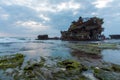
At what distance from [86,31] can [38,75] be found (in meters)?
72.8

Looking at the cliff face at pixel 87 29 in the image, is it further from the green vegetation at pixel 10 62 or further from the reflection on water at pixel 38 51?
the green vegetation at pixel 10 62

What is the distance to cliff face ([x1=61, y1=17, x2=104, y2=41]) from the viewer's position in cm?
8112

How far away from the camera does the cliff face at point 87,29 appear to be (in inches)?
3194

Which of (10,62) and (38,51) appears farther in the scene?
(38,51)

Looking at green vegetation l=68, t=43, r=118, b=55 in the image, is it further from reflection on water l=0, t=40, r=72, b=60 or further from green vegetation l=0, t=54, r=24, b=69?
green vegetation l=0, t=54, r=24, b=69

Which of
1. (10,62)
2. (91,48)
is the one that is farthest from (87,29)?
(10,62)

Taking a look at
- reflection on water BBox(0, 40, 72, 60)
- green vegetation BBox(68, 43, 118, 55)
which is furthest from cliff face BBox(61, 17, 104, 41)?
reflection on water BBox(0, 40, 72, 60)

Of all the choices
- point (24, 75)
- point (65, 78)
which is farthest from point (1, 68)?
point (65, 78)

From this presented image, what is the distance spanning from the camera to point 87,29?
81.2 meters

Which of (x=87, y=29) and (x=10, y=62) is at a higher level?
(x=87, y=29)

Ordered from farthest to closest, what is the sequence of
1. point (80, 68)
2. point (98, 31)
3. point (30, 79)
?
point (98, 31) → point (80, 68) → point (30, 79)

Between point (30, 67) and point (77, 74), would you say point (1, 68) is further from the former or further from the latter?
point (77, 74)

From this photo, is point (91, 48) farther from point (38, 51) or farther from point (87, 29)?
point (87, 29)

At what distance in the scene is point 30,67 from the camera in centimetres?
1284
